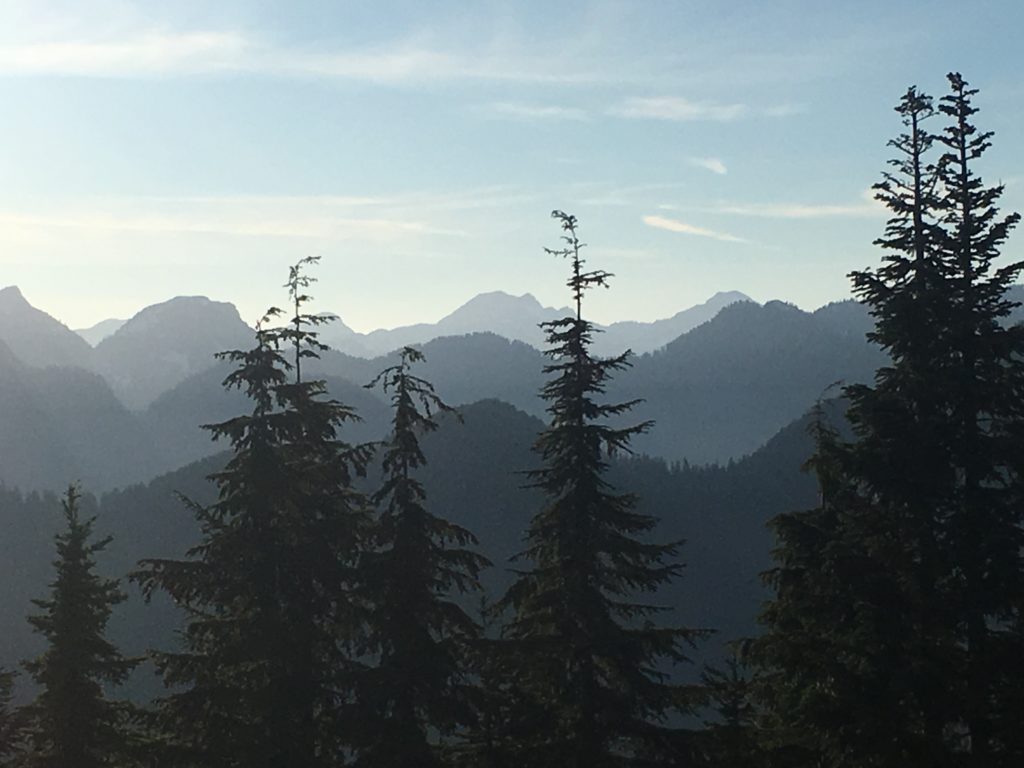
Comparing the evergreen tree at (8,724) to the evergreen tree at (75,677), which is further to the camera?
the evergreen tree at (8,724)

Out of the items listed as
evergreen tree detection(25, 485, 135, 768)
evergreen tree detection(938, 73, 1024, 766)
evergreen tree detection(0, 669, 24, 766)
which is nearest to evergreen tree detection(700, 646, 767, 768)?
evergreen tree detection(938, 73, 1024, 766)

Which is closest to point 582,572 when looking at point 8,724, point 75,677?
point 75,677

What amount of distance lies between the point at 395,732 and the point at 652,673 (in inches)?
232

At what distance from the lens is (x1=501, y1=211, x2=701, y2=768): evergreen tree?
20562mm

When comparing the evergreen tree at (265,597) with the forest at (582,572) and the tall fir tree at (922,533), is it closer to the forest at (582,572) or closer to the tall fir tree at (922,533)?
the forest at (582,572)

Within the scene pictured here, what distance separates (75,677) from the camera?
24719 mm

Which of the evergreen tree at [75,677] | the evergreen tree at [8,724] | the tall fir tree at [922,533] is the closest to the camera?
the tall fir tree at [922,533]

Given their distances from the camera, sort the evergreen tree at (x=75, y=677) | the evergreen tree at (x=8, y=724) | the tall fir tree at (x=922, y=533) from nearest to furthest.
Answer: the tall fir tree at (x=922, y=533) < the evergreen tree at (x=75, y=677) < the evergreen tree at (x=8, y=724)

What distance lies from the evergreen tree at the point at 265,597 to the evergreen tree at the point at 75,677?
12.7ft

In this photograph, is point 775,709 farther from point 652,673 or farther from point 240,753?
point 240,753

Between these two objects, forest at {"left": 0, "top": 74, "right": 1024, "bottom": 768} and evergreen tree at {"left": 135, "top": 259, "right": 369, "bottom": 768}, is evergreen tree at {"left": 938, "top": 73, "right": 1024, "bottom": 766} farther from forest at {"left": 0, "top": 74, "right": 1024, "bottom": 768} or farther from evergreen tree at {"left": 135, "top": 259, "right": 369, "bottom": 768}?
evergreen tree at {"left": 135, "top": 259, "right": 369, "bottom": 768}

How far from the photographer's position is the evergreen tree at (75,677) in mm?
24422

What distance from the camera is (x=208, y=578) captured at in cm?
2103

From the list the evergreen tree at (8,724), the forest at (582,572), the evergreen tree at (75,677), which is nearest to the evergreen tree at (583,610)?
the forest at (582,572)
